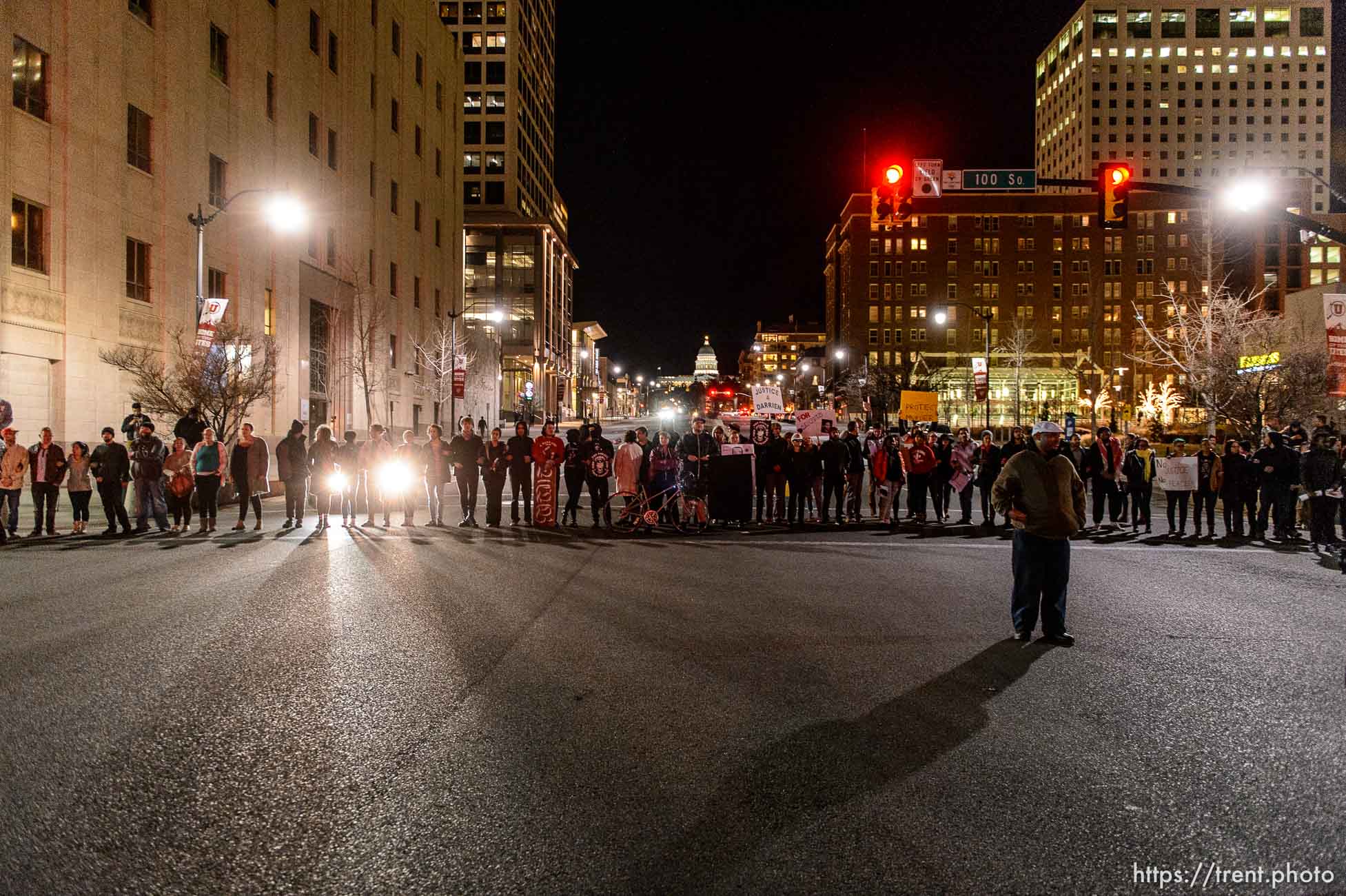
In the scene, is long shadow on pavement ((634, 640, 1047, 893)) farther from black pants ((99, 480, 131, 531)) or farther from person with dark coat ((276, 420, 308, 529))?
black pants ((99, 480, 131, 531))

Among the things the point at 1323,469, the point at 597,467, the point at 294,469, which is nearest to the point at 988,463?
the point at 1323,469

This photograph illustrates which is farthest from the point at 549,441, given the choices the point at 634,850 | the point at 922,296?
the point at 922,296

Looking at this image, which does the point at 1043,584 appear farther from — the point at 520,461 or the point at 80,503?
the point at 80,503

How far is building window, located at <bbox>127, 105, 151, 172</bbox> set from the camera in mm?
26656

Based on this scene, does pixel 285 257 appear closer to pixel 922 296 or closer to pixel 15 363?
pixel 15 363

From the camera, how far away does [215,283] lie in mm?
31312

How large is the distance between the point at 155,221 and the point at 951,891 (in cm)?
3076

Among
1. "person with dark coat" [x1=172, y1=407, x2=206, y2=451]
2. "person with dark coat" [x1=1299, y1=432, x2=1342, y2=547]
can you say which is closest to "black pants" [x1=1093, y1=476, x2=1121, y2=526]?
"person with dark coat" [x1=1299, y1=432, x2=1342, y2=547]

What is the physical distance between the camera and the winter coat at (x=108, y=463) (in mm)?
15281

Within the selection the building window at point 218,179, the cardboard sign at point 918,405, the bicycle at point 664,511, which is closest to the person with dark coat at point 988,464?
the bicycle at point 664,511

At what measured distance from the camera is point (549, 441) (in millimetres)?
17203

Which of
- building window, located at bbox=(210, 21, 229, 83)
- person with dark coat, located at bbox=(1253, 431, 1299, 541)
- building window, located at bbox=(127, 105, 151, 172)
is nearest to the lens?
person with dark coat, located at bbox=(1253, 431, 1299, 541)

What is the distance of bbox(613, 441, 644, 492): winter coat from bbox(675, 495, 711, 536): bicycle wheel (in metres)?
0.95

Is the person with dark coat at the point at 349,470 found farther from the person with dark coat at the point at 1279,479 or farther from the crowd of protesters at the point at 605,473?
the person with dark coat at the point at 1279,479
